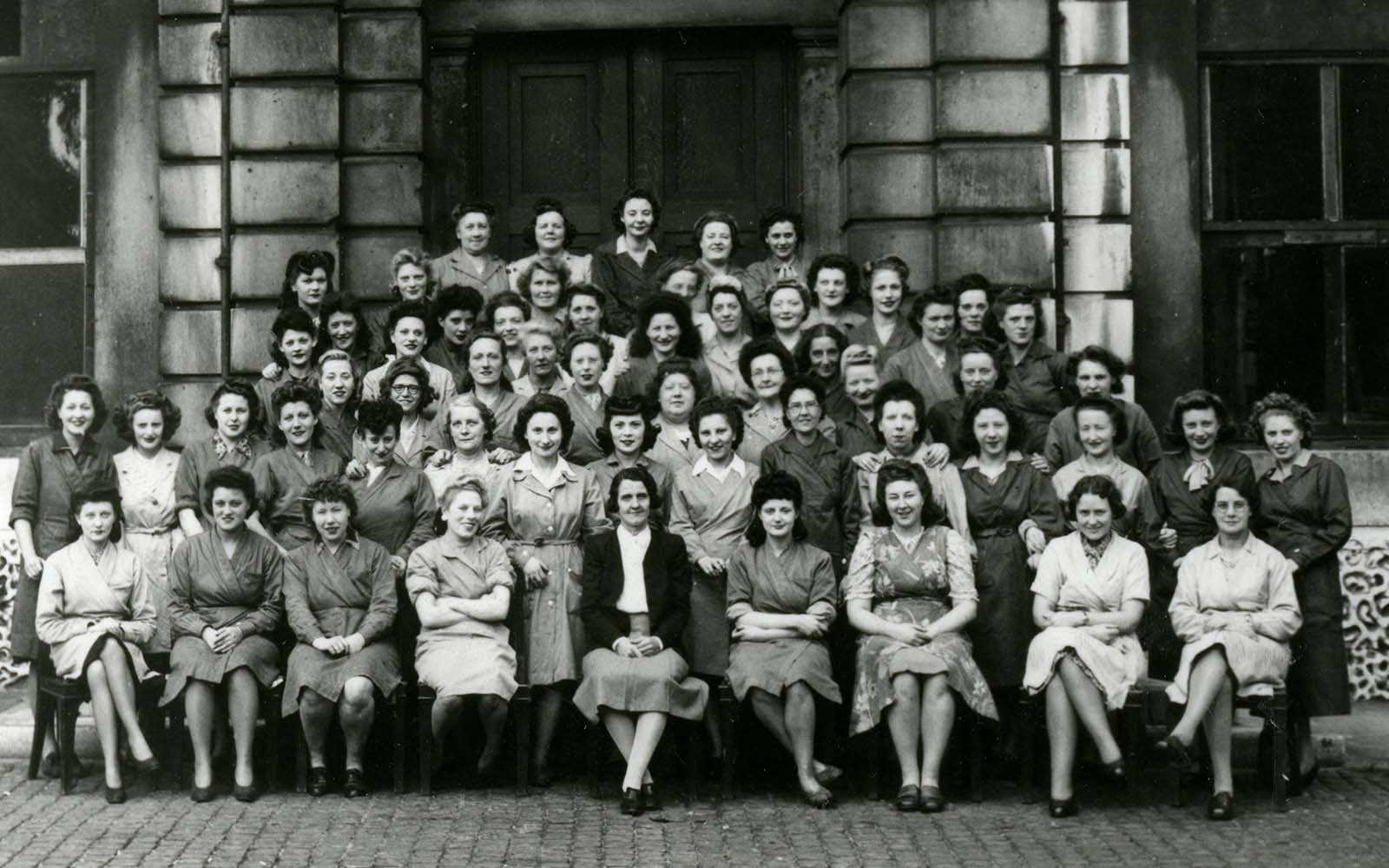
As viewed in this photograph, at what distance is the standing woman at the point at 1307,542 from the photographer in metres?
8.16

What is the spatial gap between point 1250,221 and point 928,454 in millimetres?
3824

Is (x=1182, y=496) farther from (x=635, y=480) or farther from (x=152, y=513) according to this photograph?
(x=152, y=513)

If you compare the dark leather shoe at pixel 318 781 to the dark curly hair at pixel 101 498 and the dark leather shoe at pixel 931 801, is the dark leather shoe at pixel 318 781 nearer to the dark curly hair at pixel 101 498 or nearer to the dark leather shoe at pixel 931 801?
the dark curly hair at pixel 101 498

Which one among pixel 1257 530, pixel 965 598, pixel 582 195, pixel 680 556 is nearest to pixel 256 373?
pixel 582 195

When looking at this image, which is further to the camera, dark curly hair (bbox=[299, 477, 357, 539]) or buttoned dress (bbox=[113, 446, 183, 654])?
buttoned dress (bbox=[113, 446, 183, 654])

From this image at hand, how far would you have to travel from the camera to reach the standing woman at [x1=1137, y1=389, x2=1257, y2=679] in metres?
8.41

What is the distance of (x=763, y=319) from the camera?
9.52 metres

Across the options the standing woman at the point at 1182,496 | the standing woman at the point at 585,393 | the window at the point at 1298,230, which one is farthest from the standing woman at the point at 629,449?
the window at the point at 1298,230

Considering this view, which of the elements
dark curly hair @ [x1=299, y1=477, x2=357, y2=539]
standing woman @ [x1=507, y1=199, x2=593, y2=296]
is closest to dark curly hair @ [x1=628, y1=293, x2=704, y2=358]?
standing woman @ [x1=507, y1=199, x2=593, y2=296]

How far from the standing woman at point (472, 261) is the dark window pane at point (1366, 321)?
17.1 feet

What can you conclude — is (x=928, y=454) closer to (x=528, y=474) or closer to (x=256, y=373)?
(x=528, y=474)

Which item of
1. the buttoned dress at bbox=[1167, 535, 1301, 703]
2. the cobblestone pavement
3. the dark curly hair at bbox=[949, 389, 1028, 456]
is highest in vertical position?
the dark curly hair at bbox=[949, 389, 1028, 456]

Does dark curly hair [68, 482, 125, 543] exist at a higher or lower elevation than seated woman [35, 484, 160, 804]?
higher

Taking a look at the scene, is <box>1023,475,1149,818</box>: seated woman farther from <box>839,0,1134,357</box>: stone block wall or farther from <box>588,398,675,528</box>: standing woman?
<box>839,0,1134,357</box>: stone block wall
